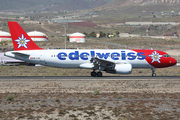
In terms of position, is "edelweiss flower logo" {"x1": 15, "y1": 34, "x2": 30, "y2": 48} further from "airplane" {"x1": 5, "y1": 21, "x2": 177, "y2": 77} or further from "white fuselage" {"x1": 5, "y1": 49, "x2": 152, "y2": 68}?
"white fuselage" {"x1": 5, "y1": 49, "x2": 152, "y2": 68}

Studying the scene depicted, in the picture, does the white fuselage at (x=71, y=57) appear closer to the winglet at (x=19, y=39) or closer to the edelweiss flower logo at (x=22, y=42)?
the winglet at (x=19, y=39)

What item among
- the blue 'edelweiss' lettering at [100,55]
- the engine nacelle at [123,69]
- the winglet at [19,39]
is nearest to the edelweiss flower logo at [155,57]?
the blue 'edelweiss' lettering at [100,55]

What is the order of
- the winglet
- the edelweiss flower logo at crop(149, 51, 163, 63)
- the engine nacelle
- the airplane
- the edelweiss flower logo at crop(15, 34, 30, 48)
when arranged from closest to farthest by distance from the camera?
the engine nacelle, the airplane, the winglet, the edelweiss flower logo at crop(15, 34, 30, 48), the edelweiss flower logo at crop(149, 51, 163, 63)

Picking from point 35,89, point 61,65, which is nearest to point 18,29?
point 61,65

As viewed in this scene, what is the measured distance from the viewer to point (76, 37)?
12031 cm

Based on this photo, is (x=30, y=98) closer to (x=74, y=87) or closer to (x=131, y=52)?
(x=74, y=87)

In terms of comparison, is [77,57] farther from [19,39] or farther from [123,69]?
[19,39]

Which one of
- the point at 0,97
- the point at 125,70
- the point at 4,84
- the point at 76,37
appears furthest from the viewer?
the point at 76,37

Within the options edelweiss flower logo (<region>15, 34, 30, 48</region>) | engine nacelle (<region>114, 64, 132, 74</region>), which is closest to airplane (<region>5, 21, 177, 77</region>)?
edelweiss flower logo (<region>15, 34, 30, 48</region>)

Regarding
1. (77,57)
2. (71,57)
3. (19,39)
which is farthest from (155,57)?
(19,39)

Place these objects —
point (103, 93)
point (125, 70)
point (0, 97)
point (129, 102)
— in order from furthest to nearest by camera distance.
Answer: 1. point (125, 70)
2. point (103, 93)
3. point (0, 97)
4. point (129, 102)

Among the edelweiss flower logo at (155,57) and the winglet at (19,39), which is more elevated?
the winglet at (19,39)

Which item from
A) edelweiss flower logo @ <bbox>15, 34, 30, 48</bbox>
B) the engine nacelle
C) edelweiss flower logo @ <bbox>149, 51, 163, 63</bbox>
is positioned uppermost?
edelweiss flower logo @ <bbox>15, 34, 30, 48</bbox>

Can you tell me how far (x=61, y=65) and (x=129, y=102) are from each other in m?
18.1
